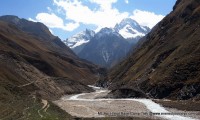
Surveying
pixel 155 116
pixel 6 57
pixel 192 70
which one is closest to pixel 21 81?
pixel 6 57

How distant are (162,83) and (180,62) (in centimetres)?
1128

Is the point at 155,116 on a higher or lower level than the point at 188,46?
lower

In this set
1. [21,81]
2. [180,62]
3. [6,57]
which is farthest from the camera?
[6,57]

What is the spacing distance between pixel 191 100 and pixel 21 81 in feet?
219

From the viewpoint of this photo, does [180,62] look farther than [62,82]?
No

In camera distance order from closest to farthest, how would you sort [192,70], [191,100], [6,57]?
[191,100], [192,70], [6,57]

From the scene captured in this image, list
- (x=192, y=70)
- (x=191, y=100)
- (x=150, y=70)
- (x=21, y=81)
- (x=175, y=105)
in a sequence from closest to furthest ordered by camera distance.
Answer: (x=175, y=105)
(x=191, y=100)
(x=192, y=70)
(x=21, y=81)
(x=150, y=70)

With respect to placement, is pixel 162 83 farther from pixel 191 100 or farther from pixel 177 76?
pixel 191 100

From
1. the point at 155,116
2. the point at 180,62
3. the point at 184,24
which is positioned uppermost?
the point at 184,24

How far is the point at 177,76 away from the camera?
138000mm

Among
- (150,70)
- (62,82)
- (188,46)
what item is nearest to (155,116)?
(188,46)

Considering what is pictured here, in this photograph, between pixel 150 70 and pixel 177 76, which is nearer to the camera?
pixel 177 76

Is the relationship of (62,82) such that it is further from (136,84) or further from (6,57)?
(136,84)

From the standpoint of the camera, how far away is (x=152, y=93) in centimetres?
14412
